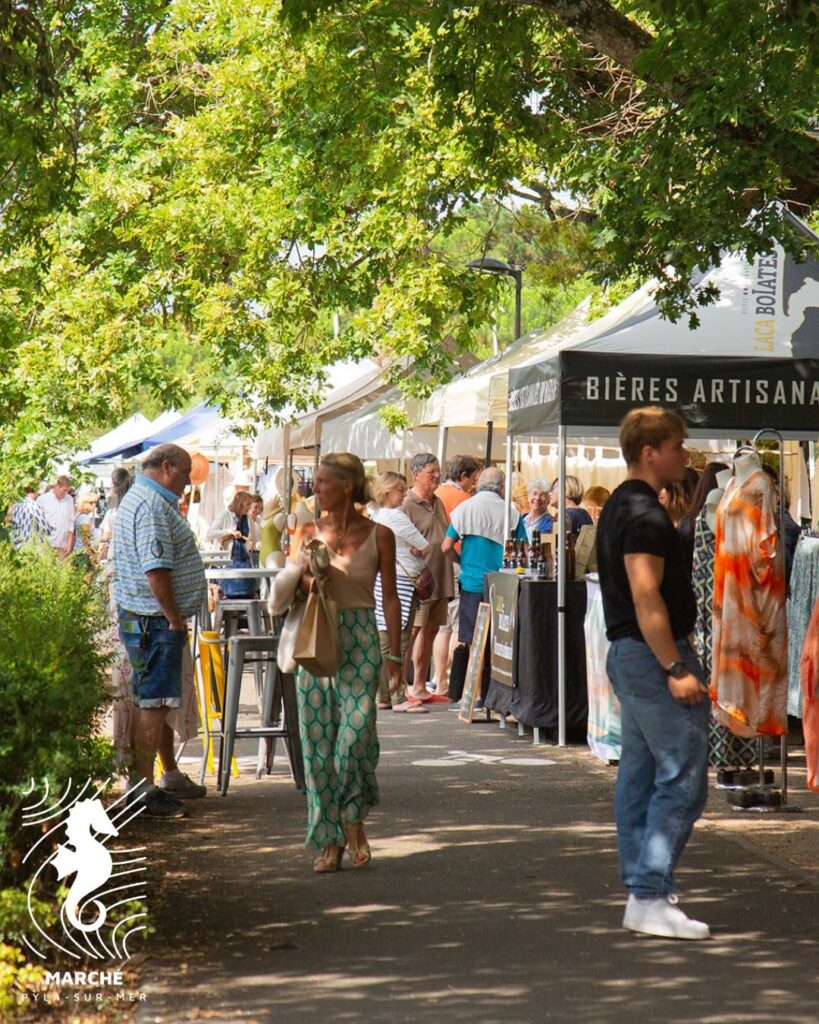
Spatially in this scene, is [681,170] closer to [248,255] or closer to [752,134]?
[752,134]

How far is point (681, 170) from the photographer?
460 inches

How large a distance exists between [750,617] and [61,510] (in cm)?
1554

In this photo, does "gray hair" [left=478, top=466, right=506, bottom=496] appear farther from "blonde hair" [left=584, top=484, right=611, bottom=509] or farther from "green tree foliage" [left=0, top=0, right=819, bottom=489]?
"green tree foliage" [left=0, top=0, right=819, bottom=489]

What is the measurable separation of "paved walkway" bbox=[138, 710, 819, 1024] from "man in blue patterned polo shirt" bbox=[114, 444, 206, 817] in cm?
59

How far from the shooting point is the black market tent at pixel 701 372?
11617 millimetres

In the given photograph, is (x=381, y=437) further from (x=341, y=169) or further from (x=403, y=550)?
(x=403, y=550)

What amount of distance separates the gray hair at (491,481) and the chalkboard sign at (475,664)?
1352 mm

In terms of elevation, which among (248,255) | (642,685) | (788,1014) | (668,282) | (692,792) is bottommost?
(788,1014)

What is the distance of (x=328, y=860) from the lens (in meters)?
7.64

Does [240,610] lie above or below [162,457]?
below

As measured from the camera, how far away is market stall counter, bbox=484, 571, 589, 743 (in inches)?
484

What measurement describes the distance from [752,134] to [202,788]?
17.5 feet

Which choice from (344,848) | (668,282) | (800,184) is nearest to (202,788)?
(344,848)

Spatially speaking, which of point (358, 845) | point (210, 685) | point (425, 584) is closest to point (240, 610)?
point (210, 685)
